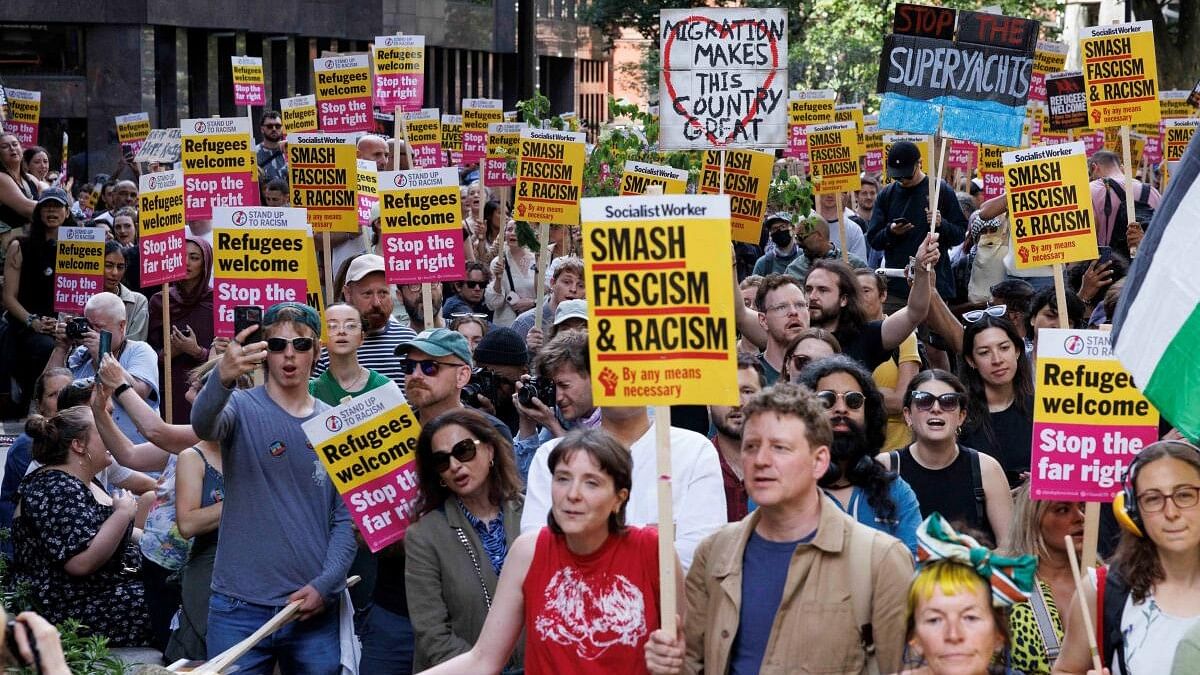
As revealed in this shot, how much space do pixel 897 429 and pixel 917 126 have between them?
389cm

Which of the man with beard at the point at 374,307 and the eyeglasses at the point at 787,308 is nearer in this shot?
the eyeglasses at the point at 787,308

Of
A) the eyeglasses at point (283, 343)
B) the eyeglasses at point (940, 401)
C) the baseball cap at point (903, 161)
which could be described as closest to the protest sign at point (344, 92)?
the baseball cap at point (903, 161)

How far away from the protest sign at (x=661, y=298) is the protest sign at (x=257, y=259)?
3.90 m

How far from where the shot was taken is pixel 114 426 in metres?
8.30

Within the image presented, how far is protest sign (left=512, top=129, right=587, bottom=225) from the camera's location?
42.7 feet

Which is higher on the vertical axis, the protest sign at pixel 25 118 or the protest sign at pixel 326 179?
the protest sign at pixel 25 118

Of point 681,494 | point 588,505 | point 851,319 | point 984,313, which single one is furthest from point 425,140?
point 588,505

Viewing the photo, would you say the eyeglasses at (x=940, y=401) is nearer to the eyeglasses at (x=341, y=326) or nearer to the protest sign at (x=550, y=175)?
the eyeglasses at (x=341, y=326)

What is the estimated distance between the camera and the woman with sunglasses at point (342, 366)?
8.01 metres

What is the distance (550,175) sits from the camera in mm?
13086

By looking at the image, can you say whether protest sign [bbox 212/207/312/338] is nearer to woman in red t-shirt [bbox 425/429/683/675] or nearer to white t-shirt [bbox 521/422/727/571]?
white t-shirt [bbox 521/422/727/571]

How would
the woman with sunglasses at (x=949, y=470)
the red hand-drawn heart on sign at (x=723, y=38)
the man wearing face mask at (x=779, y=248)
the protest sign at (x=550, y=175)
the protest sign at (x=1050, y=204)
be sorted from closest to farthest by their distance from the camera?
the woman with sunglasses at (x=949, y=470), the protest sign at (x=1050, y=204), the red hand-drawn heart on sign at (x=723, y=38), the protest sign at (x=550, y=175), the man wearing face mask at (x=779, y=248)

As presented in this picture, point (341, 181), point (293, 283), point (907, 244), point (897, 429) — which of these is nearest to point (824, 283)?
point (897, 429)

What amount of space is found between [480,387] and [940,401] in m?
2.31
